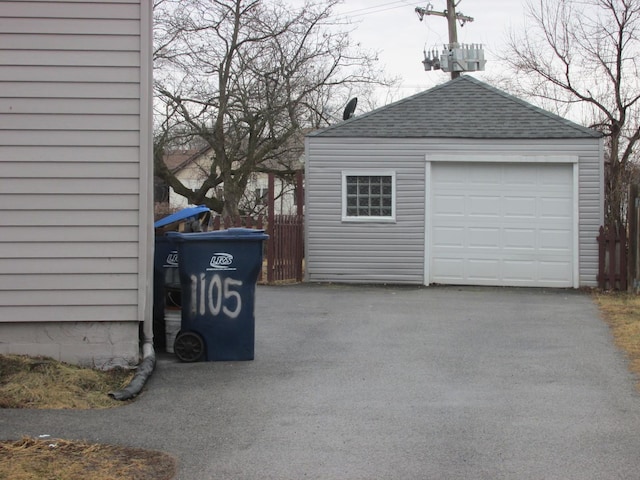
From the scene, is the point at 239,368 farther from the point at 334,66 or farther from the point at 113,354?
the point at 334,66

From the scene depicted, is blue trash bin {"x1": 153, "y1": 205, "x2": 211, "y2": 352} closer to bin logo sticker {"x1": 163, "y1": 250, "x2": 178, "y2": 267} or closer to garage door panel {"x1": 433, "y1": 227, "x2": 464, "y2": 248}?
bin logo sticker {"x1": 163, "y1": 250, "x2": 178, "y2": 267}

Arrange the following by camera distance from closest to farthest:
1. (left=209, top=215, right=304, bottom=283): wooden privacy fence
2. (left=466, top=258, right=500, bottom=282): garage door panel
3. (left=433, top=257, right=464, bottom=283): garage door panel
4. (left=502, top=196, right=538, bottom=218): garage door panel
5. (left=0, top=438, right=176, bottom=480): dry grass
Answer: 1. (left=0, top=438, right=176, bottom=480): dry grass
2. (left=502, top=196, right=538, bottom=218): garage door panel
3. (left=466, top=258, right=500, bottom=282): garage door panel
4. (left=433, top=257, right=464, bottom=283): garage door panel
5. (left=209, top=215, right=304, bottom=283): wooden privacy fence

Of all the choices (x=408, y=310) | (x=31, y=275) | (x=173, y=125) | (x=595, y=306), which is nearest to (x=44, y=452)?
(x=31, y=275)

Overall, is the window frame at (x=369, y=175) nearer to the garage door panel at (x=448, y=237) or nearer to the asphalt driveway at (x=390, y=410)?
the garage door panel at (x=448, y=237)

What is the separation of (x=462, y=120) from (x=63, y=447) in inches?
464

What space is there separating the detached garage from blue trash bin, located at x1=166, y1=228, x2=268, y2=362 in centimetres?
778

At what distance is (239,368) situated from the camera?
780 cm

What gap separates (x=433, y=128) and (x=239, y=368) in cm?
888

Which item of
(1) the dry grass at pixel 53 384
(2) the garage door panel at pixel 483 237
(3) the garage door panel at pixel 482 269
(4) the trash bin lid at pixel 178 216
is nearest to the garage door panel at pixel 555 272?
(3) the garage door panel at pixel 482 269

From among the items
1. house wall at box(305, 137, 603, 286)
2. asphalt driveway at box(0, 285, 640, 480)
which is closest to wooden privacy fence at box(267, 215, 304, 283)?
house wall at box(305, 137, 603, 286)

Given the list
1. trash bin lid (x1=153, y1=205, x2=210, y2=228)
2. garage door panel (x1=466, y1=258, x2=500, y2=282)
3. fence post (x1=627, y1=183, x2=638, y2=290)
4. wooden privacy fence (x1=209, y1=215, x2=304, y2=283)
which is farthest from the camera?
wooden privacy fence (x1=209, y1=215, x2=304, y2=283)

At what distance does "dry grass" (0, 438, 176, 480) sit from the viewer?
15.5 feet

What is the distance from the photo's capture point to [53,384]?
262 inches

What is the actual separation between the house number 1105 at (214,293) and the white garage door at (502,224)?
319 inches
